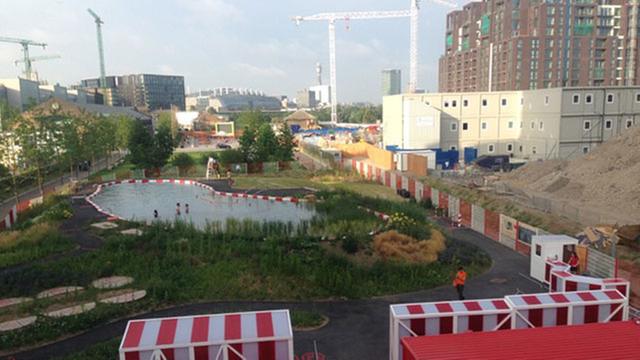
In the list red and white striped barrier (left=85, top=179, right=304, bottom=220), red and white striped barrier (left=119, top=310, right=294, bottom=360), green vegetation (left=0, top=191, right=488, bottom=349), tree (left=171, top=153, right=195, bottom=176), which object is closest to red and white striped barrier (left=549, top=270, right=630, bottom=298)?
green vegetation (left=0, top=191, right=488, bottom=349)

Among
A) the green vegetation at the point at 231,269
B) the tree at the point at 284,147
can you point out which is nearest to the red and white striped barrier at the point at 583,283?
the green vegetation at the point at 231,269

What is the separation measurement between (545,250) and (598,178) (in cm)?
1846

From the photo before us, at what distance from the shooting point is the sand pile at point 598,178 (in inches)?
1209

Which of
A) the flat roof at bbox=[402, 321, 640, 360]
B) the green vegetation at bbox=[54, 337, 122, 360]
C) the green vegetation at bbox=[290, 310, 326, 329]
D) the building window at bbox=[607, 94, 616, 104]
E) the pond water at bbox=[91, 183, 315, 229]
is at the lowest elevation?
the green vegetation at bbox=[290, 310, 326, 329]

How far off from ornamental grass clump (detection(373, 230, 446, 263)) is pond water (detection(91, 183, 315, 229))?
7713mm

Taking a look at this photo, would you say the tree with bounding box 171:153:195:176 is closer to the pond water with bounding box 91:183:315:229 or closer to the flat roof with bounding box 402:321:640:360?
the pond water with bounding box 91:183:315:229

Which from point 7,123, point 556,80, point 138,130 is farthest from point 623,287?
point 556,80

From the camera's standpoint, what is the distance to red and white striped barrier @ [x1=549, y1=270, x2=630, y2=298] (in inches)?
625

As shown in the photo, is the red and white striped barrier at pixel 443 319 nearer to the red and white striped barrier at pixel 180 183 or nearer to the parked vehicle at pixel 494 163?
the red and white striped barrier at pixel 180 183

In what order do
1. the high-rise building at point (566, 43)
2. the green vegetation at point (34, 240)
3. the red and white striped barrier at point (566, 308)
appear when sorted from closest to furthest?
the red and white striped barrier at point (566, 308), the green vegetation at point (34, 240), the high-rise building at point (566, 43)

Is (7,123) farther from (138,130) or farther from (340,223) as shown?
(340,223)

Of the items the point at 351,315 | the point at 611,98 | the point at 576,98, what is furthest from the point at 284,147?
the point at 351,315

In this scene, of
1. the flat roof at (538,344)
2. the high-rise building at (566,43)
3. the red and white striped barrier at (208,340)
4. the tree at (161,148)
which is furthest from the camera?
the high-rise building at (566,43)

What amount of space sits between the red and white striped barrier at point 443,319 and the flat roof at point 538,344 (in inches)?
82.7
